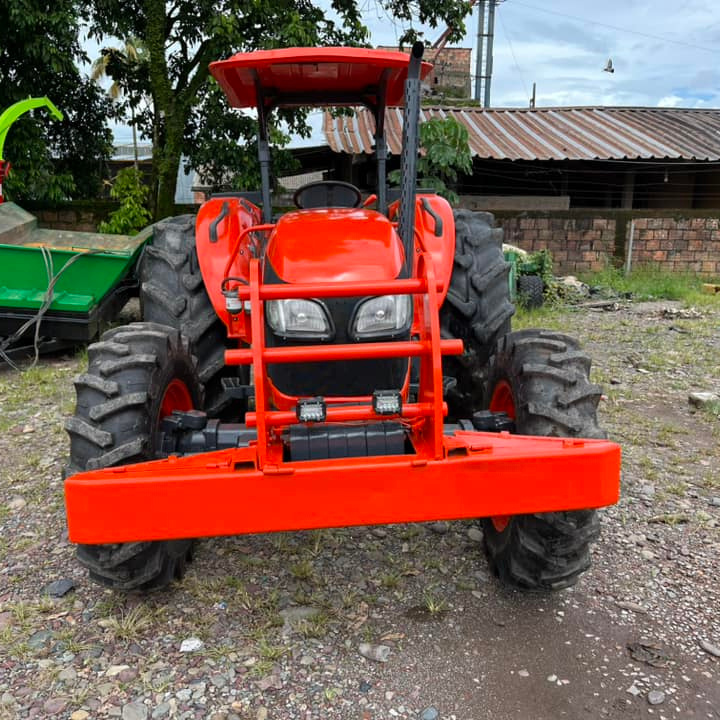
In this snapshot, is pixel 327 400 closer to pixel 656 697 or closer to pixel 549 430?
pixel 549 430

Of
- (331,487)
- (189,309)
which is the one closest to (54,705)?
(331,487)

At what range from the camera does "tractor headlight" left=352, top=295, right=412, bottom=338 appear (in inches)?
96.8

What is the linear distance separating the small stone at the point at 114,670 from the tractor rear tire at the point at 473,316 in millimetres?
1925

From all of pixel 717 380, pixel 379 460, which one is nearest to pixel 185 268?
pixel 379 460

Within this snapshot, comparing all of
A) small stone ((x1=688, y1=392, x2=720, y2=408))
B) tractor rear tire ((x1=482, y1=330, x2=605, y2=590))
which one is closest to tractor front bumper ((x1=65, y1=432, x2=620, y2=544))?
tractor rear tire ((x1=482, y1=330, x2=605, y2=590))

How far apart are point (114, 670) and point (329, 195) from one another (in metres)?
2.29

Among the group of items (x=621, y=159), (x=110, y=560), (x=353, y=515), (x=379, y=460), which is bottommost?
(x=110, y=560)

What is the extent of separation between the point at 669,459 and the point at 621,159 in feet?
30.5

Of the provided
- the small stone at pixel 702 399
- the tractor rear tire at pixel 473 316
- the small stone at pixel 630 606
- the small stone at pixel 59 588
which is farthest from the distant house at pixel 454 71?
the small stone at pixel 59 588

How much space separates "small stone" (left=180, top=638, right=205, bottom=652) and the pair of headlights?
Result: 1119 millimetres

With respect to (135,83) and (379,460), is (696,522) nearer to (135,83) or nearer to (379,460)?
(379,460)

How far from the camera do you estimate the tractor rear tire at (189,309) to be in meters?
3.49

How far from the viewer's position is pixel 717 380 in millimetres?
5785

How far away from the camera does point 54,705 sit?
86.0 inches
